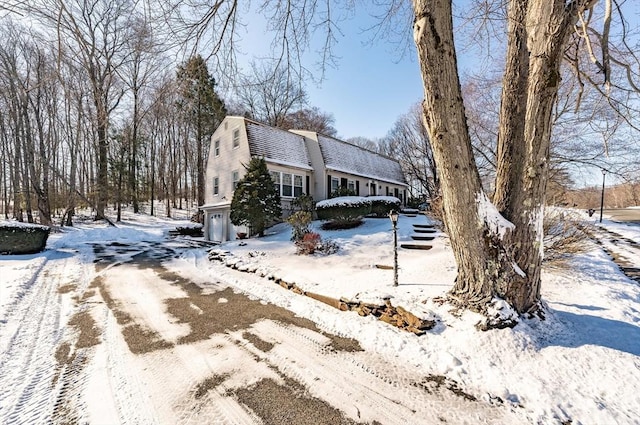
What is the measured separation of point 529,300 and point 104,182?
23950 mm

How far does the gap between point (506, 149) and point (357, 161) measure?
15435mm

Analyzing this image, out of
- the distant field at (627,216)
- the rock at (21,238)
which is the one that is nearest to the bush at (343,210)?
the rock at (21,238)

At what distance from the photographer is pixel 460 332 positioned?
3.30 metres

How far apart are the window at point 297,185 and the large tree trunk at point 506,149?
1248cm

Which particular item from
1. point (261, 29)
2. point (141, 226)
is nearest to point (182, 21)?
point (261, 29)

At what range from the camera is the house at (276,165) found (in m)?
14.5

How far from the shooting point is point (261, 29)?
4.80 m

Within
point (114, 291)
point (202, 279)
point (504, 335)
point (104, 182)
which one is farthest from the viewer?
point (104, 182)

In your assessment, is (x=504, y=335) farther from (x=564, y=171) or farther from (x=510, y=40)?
(x=564, y=171)

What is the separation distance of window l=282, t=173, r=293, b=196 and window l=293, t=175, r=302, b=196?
230 millimetres

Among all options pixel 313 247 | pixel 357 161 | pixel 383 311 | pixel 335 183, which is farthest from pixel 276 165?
pixel 383 311

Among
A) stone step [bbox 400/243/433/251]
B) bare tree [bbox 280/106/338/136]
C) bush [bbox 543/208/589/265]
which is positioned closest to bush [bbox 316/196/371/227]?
stone step [bbox 400/243/433/251]

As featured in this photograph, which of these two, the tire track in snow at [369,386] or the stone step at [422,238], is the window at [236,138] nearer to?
the stone step at [422,238]

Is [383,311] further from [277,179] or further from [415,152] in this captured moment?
[415,152]
